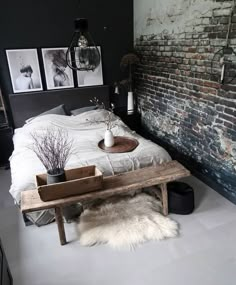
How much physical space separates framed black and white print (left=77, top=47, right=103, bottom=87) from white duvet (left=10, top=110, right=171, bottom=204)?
822mm

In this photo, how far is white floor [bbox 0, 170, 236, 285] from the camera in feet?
6.51

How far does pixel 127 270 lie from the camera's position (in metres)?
2.05

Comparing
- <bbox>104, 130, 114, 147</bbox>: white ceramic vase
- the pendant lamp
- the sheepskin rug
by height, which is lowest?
the sheepskin rug

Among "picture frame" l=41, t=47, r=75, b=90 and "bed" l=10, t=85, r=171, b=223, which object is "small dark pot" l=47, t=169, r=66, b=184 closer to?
"bed" l=10, t=85, r=171, b=223

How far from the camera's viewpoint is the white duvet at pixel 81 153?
2617 mm

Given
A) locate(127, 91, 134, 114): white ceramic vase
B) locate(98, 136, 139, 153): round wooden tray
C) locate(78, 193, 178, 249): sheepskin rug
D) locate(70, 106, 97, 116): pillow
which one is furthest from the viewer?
locate(127, 91, 134, 114): white ceramic vase

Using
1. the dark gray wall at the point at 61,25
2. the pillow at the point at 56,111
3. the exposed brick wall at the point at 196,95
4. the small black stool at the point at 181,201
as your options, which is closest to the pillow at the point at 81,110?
the pillow at the point at 56,111

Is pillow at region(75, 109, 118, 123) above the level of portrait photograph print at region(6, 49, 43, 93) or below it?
below

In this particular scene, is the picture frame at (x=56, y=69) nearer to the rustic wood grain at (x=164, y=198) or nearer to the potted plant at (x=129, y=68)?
the potted plant at (x=129, y=68)

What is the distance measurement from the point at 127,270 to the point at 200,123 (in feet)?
6.30

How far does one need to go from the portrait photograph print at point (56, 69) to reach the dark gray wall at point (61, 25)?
123mm

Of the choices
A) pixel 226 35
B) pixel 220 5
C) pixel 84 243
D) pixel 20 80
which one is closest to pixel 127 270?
pixel 84 243

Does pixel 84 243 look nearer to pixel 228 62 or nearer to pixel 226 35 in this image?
pixel 228 62

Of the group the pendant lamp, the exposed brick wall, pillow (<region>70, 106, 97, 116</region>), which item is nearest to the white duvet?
pillow (<region>70, 106, 97, 116</region>)
